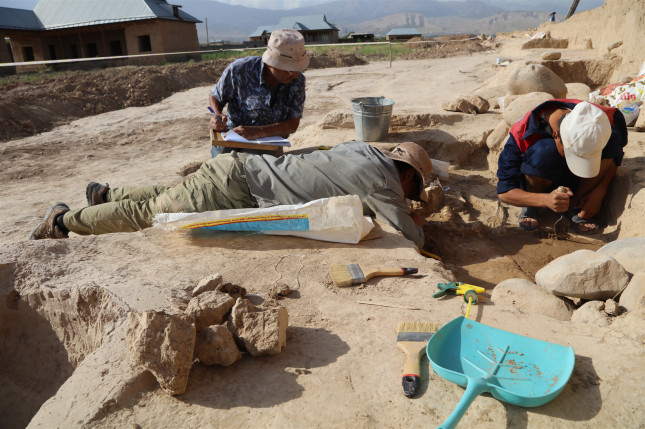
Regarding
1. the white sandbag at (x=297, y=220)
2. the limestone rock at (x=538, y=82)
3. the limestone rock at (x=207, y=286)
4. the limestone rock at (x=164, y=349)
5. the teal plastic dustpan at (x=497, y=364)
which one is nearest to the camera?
the teal plastic dustpan at (x=497, y=364)

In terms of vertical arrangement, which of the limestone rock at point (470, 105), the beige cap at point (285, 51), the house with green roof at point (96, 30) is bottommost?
the limestone rock at point (470, 105)

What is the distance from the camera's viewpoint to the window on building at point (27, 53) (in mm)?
19859

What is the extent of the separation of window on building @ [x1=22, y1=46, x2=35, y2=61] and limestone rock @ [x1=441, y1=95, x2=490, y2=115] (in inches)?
832

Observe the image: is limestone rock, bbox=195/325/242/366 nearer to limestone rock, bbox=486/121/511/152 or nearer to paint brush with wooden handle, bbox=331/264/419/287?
paint brush with wooden handle, bbox=331/264/419/287

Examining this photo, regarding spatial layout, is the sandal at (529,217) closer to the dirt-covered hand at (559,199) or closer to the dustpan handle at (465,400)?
the dirt-covered hand at (559,199)

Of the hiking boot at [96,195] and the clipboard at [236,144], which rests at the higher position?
the clipboard at [236,144]

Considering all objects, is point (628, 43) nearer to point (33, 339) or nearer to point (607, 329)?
point (607, 329)

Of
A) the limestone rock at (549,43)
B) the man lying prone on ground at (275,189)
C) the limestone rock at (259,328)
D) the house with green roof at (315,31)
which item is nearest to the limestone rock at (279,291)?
the limestone rock at (259,328)

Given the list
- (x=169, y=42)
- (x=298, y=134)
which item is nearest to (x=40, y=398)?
(x=298, y=134)

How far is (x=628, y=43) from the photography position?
21.2 feet

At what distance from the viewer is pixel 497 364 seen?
1607 millimetres

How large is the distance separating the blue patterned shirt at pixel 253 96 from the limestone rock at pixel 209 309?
2496 mm

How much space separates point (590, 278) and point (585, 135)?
1.20m

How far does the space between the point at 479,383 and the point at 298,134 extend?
188 inches
